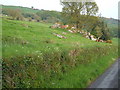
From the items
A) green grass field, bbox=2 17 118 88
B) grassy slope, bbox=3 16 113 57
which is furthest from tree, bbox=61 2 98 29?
green grass field, bbox=2 17 118 88

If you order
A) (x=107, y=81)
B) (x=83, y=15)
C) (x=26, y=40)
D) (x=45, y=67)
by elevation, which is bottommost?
(x=107, y=81)

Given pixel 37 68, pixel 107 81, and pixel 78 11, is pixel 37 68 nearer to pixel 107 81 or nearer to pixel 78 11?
pixel 107 81

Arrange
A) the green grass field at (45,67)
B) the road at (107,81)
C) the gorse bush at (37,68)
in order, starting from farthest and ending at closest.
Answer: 1. the road at (107,81)
2. the green grass field at (45,67)
3. the gorse bush at (37,68)

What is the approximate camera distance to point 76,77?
15.4 meters

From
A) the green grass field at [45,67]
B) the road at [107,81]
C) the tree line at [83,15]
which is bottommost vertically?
the road at [107,81]

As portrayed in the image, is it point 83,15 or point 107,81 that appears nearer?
point 107,81

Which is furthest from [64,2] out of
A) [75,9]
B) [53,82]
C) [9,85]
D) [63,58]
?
[9,85]

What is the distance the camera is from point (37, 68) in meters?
12.2

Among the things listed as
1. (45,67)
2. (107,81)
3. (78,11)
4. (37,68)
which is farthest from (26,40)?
(78,11)

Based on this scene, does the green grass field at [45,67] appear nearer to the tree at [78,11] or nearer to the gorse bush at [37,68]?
the gorse bush at [37,68]

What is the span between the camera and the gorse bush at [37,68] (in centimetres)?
1002

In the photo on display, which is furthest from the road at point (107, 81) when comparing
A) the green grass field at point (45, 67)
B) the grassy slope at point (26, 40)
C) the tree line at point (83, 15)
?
the tree line at point (83, 15)

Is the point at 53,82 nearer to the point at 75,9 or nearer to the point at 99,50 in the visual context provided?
the point at 99,50

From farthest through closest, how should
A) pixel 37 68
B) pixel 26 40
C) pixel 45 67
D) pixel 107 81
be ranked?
→ pixel 26 40
pixel 107 81
pixel 45 67
pixel 37 68
